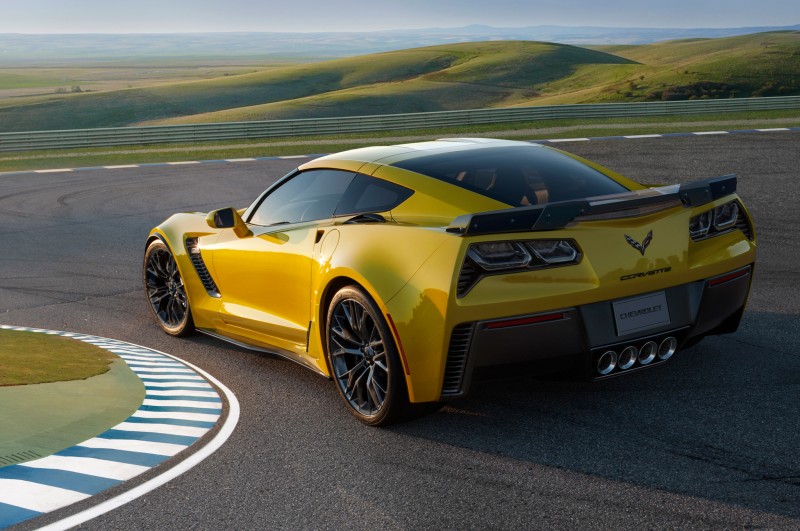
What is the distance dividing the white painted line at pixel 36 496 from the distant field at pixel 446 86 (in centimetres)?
5133

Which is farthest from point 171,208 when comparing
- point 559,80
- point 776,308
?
point 559,80

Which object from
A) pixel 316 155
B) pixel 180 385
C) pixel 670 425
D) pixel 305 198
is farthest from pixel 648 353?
pixel 316 155

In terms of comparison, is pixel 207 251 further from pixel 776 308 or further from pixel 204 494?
pixel 776 308

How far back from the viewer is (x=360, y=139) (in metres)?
28.8

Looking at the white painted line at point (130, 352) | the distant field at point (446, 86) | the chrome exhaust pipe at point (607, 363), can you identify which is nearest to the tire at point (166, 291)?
the white painted line at point (130, 352)

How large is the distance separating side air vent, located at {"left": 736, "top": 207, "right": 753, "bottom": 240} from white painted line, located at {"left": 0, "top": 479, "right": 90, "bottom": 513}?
3861 mm

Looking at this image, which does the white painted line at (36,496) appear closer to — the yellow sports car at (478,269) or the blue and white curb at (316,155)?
the yellow sports car at (478,269)

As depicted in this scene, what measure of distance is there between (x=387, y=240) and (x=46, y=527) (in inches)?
86.3

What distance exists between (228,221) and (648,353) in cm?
295

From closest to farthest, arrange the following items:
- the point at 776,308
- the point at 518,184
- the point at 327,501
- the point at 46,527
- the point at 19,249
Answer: the point at 46,527, the point at 327,501, the point at 518,184, the point at 776,308, the point at 19,249

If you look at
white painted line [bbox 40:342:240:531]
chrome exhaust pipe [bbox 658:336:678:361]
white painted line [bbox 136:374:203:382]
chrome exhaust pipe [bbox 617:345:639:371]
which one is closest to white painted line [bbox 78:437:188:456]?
white painted line [bbox 40:342:240:531]

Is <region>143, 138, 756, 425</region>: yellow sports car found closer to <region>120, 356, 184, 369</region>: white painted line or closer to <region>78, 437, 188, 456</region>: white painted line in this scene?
<region>120, 356, 184, 369</region>: white painted line

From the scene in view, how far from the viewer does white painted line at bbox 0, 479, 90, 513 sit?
4094 mm

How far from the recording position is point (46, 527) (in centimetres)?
387
